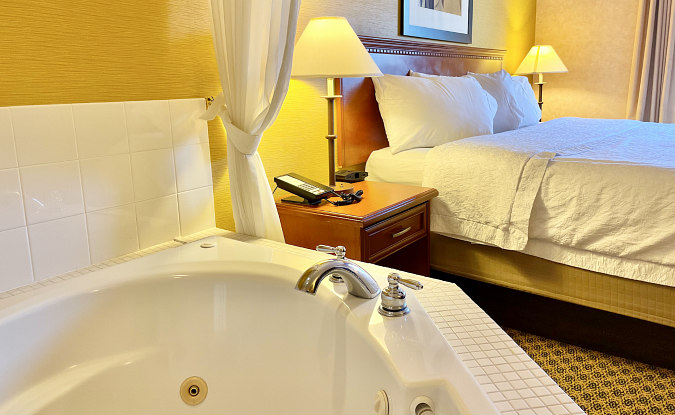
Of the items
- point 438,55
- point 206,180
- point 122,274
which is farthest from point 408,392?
point 438,55

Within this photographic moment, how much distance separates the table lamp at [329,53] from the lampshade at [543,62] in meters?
2.72

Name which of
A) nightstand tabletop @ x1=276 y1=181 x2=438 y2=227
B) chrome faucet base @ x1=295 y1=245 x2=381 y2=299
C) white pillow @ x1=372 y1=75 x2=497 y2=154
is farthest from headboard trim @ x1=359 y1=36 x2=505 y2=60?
chrome faucet base @ x1=295 y1=245 x2=381 y2=299

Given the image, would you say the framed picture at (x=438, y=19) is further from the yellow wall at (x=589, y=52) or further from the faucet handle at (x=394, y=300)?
the faucet handle at (x=394, y=300)

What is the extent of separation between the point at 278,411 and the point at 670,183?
1.53 m

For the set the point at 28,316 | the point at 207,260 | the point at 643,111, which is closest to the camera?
the point at 28,316

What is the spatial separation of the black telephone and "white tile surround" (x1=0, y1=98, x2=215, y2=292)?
295mm

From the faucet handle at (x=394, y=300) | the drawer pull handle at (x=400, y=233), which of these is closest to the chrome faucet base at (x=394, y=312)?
the faucet handle at (x=394, y=300)

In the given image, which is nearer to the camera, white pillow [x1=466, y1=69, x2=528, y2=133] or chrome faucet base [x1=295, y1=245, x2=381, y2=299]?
chrome faucet base [x1=295, y1=245, x2=381, y2=299]

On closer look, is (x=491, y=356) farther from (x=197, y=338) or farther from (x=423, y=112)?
(x=423, y=112)

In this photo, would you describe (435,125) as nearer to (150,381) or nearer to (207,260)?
(207,260)

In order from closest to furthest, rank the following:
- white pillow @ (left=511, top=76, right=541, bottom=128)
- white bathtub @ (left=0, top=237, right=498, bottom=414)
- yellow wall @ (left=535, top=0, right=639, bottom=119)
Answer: white bathtub @ (left=0, top=237, right=498, bottom=414) → white pillow @ (left=511, top=76, right=541, bottom=128) → yellow wall @ (left=535, top=0, right=639, bottom=119)

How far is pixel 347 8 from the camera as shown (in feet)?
8.58

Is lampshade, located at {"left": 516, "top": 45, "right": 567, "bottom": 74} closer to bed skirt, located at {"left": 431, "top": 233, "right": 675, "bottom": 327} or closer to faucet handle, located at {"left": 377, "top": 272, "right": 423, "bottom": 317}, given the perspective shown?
bed skirt, located at {"left": 431, "top": 233, "right": 675, "bottom": 327}

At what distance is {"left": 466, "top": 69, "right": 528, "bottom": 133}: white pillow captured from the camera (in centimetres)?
331
